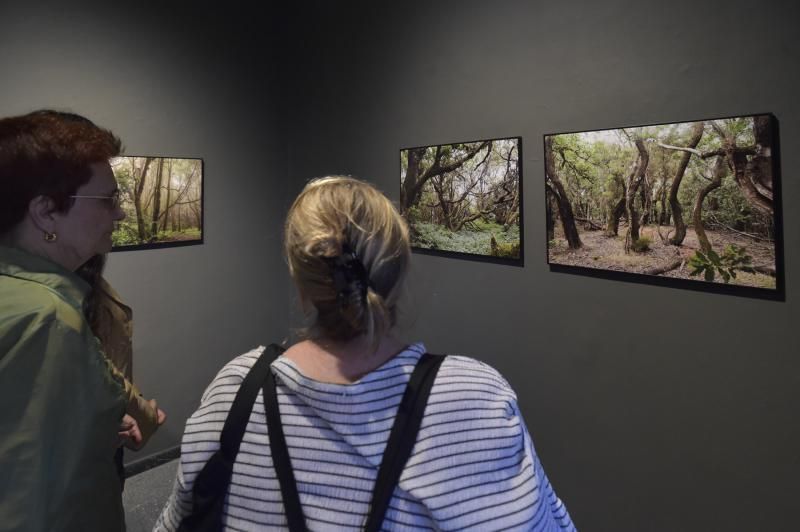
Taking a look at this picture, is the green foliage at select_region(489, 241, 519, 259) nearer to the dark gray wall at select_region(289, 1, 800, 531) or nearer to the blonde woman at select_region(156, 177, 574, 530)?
the dark gray wall at select_region(289, 1, 800, 531)

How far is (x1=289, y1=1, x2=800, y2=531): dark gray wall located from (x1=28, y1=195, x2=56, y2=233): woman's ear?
1.07m

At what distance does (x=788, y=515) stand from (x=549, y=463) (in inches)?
39.5

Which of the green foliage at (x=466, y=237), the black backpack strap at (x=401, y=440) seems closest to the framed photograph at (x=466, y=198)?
the green foliage at (x=466, y=237)

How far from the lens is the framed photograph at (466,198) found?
2.56m

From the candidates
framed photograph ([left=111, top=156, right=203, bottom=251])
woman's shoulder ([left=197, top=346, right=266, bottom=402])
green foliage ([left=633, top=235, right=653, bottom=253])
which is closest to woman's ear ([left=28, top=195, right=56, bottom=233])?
woman's shoulder ([left=197, top=346, right=266, bottom=402])

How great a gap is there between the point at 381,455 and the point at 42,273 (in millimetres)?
996

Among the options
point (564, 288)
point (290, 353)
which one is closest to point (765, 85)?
point (564, 288)

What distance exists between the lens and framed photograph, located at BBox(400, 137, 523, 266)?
8.41 feet

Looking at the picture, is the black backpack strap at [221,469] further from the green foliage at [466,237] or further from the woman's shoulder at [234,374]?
the green foliage at [466,237]

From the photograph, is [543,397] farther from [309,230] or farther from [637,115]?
[309,230]

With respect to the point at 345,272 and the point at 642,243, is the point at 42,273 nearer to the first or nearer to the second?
the point at 345,272

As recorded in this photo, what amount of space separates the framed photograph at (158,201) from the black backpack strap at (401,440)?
2949mm

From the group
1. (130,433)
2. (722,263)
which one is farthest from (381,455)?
(722,263)

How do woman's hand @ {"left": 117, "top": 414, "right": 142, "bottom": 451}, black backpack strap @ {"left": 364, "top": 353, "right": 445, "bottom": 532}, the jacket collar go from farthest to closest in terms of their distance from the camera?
woman's hand @ {"left": 117, "top": 414, "right": 142, "bottom": 451}
the jacket collar
black backpack strap @ {"left": 364, "top": 353, "right": 445, "bottom": 532}
